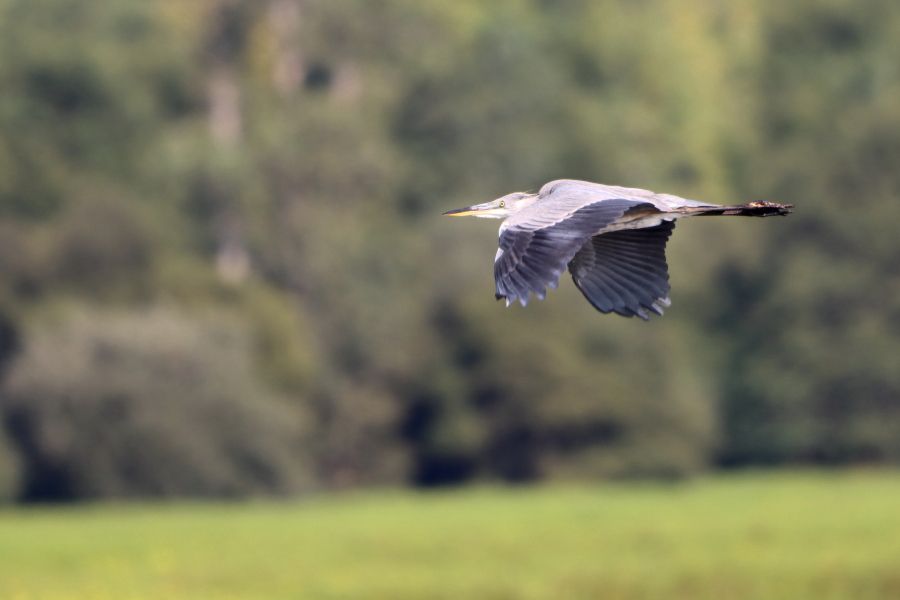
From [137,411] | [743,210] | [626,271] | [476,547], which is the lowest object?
[476,547]

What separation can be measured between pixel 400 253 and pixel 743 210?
3755cm

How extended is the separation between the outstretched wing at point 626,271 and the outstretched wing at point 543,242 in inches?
20.5

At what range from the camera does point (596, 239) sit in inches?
293

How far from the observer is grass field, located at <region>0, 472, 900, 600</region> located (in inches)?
818

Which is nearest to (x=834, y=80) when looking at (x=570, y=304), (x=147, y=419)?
(x=570, y=304)

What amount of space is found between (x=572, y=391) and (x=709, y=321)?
6573mm

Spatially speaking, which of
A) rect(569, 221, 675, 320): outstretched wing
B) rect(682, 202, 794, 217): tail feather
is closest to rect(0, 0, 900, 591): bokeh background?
rect(569, 221, 675, 320): outstretched wing

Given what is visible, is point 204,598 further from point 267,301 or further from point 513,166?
point 513,166

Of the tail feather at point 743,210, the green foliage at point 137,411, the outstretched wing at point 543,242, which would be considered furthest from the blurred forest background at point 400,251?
the outstretched wing at point 543,242

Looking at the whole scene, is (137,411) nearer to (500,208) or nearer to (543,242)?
(500,208)

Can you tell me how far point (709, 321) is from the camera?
44.3 meters

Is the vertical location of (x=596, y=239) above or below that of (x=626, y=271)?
above

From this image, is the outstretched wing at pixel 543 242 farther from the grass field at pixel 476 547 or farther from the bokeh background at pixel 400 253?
the bokeh background at pixel 400 253

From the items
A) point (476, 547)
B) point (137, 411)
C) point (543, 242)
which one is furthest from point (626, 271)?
point (137, 411)
